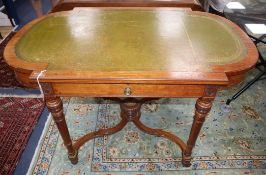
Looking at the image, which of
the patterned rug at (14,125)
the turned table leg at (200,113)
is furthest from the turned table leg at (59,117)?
the turned table leg at (200,113)

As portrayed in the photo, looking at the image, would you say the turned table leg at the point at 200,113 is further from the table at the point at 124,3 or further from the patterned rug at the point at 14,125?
the patterned rug at the point at 14,125

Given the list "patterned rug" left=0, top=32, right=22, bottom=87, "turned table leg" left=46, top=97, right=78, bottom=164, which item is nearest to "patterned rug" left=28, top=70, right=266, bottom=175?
"turned table leg" left=46, top=97, right=78, bottom=164

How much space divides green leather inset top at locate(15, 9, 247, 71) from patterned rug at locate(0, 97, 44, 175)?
3.55 ft

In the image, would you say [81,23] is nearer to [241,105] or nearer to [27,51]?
[27,51]

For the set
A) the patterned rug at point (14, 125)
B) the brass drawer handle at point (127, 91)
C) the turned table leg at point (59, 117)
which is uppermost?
the brass drawer handle at point (127, 91)

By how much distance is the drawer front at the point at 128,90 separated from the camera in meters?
1.29

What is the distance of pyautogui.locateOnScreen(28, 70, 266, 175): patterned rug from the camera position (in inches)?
76.9

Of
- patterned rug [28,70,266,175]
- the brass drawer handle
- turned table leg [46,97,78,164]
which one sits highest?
the brass drawer handle

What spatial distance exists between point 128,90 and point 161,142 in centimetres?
103

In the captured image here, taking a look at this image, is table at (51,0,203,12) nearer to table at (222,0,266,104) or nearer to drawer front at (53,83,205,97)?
table at (222,0,266,104)

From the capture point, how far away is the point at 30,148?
2.10 m

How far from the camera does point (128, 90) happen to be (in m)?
1.29

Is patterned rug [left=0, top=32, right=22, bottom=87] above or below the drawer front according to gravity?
below

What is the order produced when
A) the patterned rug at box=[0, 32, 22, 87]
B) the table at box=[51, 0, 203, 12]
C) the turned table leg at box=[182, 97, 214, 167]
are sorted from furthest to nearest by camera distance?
the patterned rug at box=[0, 32, 22, 87]
the table at box=[51, 0, 203, 12]
the turned table leg at box=[182, 97, 214, 167]
